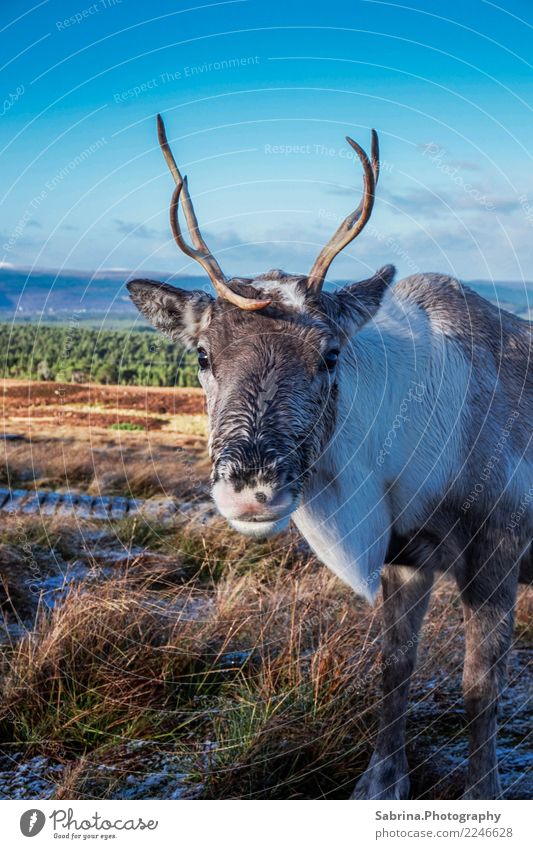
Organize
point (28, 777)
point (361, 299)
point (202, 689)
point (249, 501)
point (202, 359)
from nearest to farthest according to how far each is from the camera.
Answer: point (249, 501)
point (202, 359)
point (361, 299)
point (28, 777)
point (202, 689)

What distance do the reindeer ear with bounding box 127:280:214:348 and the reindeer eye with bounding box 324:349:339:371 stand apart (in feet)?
2.20

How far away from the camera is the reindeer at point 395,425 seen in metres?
4.03

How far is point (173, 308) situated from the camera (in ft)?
14.6

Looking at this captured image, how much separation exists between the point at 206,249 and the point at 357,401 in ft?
3.86

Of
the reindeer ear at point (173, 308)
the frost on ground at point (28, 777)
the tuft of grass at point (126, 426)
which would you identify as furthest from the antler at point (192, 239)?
the tuft of grass at point (126, 426)

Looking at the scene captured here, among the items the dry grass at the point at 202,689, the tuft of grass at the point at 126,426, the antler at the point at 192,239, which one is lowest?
the dry grass at the point at 202,689

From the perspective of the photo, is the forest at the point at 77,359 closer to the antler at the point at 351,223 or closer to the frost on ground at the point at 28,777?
the frost on ground at the point at 28,777

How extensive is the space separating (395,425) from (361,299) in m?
0.77

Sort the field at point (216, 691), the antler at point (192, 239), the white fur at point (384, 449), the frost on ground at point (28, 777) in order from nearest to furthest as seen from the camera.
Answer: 1. the antler at point (192, 239)
2. the white fur at point (384, 449)
3. the frost on ground at point (28, 777)
4. the field at point (216, 691)

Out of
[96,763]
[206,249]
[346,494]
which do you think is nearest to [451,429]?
[346,494]

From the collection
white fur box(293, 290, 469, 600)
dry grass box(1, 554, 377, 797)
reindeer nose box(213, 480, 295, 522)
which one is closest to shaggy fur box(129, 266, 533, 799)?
A: white fur box(293, 290, 469, 600)

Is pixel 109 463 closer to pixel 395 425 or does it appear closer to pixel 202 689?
pixel 202 689

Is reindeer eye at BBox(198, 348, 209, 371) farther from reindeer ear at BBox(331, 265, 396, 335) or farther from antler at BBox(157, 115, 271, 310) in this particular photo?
reindeer ear at BBox(331, 265, 396, 335)

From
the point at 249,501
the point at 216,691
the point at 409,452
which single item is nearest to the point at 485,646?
the point at 409,452
